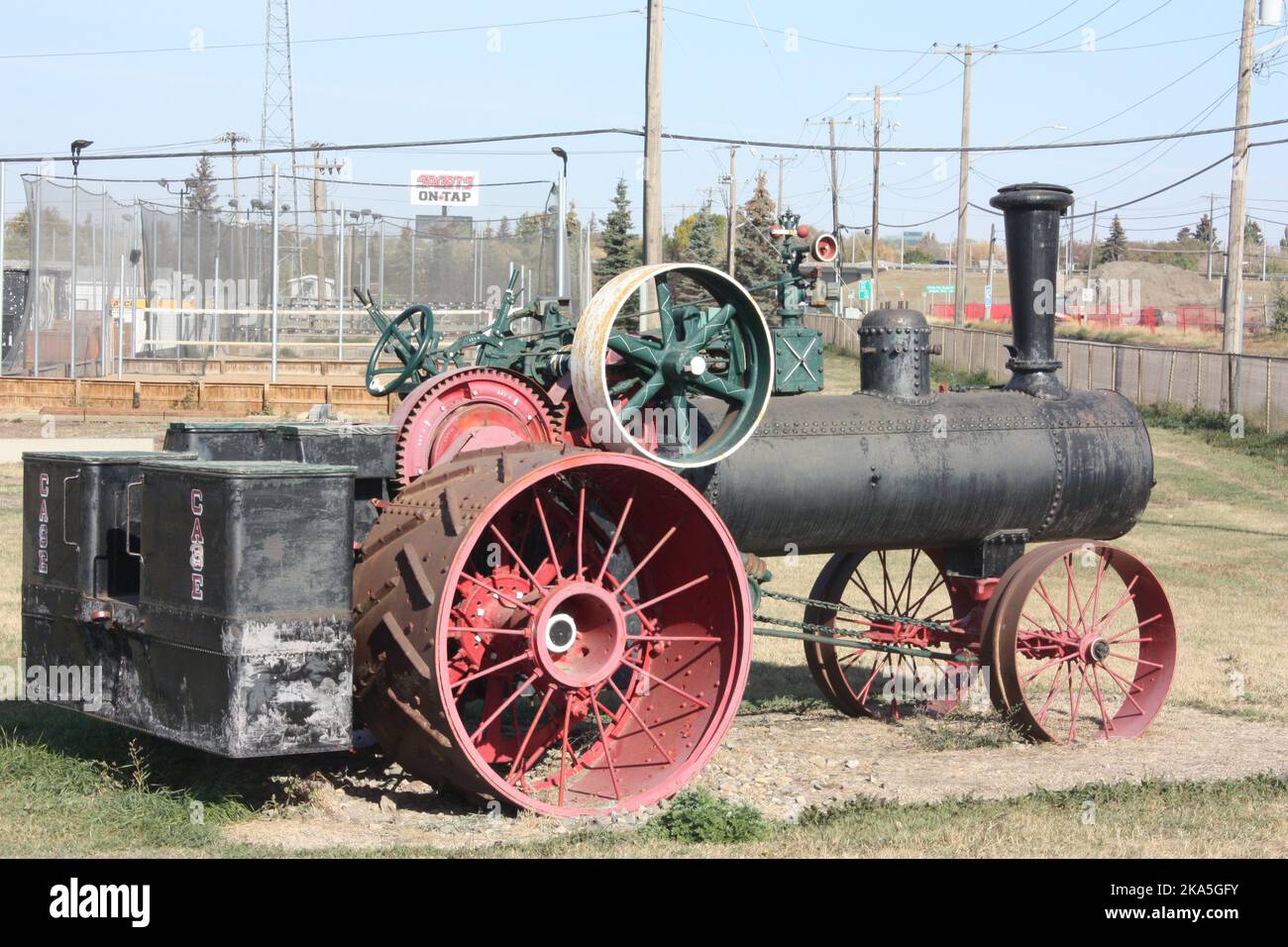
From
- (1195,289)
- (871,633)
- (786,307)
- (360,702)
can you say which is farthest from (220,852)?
(1195,289)

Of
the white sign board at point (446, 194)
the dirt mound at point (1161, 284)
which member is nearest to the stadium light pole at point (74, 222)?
the white sign board at point (446, 194)

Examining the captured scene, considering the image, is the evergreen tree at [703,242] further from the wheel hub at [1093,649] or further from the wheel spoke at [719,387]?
the wheel spoke at [719,387]

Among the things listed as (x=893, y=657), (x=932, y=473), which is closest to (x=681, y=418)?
(x=932, y=473)

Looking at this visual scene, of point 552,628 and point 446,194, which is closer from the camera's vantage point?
point 552,628

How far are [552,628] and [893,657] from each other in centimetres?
595

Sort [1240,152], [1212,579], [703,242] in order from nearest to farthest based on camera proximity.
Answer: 1. [1212,579]
2. [1240,152]
3. [703,242]

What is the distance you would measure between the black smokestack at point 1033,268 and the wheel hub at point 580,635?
3.85m

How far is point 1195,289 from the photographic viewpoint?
94.6m

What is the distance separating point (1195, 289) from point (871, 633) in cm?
9104

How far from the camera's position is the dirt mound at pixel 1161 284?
301ft

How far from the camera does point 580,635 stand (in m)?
7.19
